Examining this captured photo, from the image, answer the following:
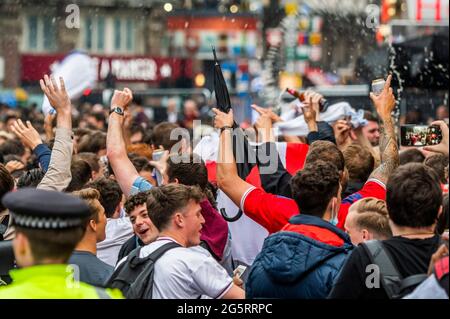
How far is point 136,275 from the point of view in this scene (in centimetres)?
528

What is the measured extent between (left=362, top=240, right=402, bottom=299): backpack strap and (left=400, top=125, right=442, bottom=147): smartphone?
1534 millimetres

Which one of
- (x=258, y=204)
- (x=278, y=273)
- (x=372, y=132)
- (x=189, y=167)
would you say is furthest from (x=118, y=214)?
(x=372, y=132)

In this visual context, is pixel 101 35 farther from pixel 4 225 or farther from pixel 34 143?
pixel 4 225

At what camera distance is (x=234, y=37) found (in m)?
58.2

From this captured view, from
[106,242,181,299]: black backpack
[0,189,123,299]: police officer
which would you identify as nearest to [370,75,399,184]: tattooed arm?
[106,242,181,299]: black backpack

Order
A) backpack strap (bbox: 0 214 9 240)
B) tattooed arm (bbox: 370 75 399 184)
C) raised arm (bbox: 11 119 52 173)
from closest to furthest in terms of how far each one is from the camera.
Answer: backpack strap (bbox: 0 214 9 240), tattooed arm (bbox: 370 75 399 184), raised arm (bbox: 11 119 52 173)

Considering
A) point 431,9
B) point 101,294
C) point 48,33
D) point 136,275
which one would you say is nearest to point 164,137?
point 136,275

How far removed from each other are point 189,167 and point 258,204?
1.15 meters

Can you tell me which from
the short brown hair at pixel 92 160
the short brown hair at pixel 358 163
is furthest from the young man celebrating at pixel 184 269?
the short brown hair at pixel 92 160

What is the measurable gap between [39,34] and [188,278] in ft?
206

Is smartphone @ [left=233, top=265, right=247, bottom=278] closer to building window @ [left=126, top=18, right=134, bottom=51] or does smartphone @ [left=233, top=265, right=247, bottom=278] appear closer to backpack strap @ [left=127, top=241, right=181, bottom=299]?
backpack strap @ [left=127, top=241, right=181, bottom=299]

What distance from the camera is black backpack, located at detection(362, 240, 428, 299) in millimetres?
4594

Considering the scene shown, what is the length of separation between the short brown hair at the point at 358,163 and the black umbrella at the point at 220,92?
120cm

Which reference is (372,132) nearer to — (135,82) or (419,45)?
(419,45)
